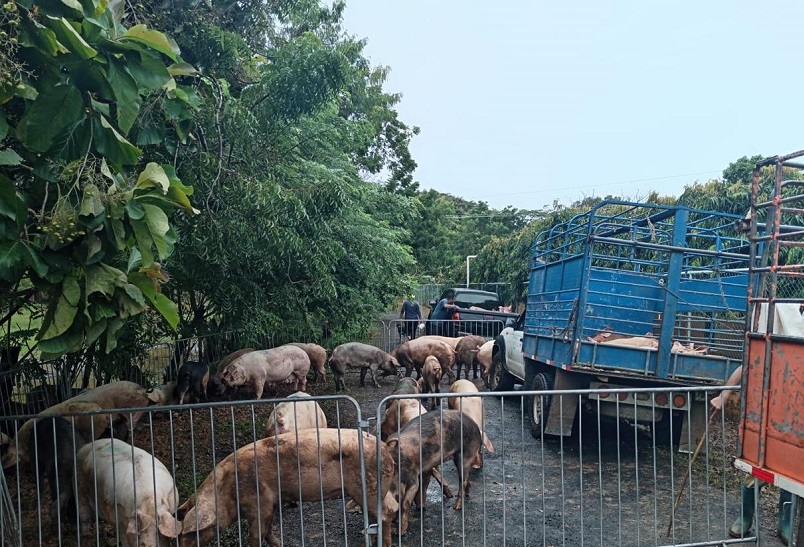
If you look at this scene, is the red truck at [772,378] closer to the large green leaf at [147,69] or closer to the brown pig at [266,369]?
the large green leaf at [147,69]

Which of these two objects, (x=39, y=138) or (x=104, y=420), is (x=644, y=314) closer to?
(x=104, y=420)

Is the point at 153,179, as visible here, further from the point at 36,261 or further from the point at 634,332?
the point at 634,332


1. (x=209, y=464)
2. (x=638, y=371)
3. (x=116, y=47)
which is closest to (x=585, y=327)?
(x=638, y=371)

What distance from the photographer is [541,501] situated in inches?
242

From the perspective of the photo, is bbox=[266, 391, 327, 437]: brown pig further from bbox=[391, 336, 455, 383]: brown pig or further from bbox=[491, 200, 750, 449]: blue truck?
bbox=[391, 336, 455, 383]: brown pig

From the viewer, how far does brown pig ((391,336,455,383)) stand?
12883 mm

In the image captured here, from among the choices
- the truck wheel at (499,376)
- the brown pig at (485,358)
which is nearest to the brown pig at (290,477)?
the truck wheel at (499,376)

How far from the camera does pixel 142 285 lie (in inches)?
A: 126

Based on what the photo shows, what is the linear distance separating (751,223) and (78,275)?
369cm

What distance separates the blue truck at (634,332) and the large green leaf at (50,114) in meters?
4.56

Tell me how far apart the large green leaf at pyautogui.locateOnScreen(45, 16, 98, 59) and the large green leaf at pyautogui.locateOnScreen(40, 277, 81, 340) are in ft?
3.48

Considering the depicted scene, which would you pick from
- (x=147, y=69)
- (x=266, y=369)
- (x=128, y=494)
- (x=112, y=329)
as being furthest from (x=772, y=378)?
(x=266, y=369)

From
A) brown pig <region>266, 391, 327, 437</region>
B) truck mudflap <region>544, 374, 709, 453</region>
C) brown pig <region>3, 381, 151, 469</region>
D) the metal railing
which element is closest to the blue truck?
truck mudflap <region>544, 374, 709, 453</region>

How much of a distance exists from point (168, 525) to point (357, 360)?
8.47 m
